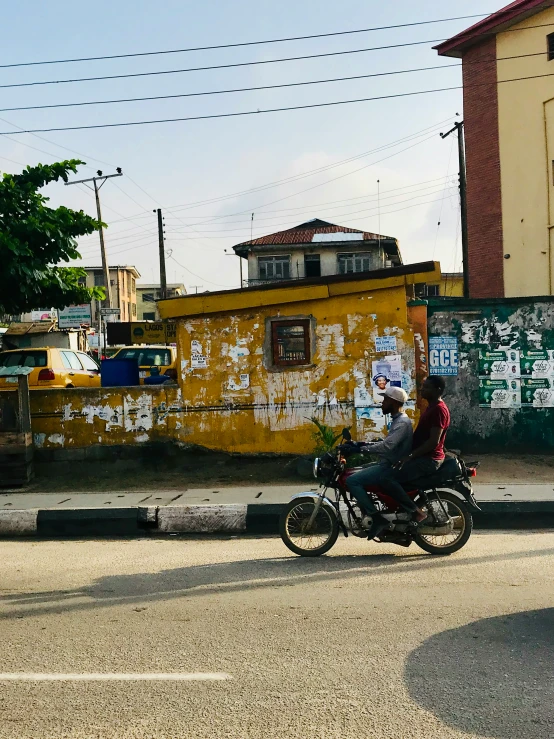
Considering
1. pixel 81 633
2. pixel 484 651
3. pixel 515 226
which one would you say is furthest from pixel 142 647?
pixel 515 226

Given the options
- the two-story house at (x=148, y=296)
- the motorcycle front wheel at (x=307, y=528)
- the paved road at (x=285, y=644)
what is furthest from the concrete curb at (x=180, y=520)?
the two-story house at (x=148, y=296)

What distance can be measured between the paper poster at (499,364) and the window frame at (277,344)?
2.93 metres

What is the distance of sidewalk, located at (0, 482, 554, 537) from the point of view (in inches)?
372

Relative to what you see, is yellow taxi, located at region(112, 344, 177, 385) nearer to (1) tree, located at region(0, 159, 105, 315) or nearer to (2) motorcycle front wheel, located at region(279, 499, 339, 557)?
(1) tree, located at region(0, 159, 105, 315)

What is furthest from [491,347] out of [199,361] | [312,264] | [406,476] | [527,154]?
[312,264]

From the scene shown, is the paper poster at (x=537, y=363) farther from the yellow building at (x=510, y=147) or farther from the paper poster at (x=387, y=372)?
the yellow building at (x=510, y=147)

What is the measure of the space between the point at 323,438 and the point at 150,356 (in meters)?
10.0

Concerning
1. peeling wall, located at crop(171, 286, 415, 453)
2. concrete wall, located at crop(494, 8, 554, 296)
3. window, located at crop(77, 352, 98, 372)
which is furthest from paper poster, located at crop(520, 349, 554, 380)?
concrete wall, located at crop(494, 8, 554, 296)

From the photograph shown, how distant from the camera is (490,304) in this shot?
508 inches

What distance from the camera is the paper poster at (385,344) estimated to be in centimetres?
1233

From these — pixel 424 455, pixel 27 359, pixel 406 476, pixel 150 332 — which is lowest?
pixel 406 476

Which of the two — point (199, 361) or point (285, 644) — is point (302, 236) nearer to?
point (199, 361)

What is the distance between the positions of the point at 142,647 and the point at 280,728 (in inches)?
59.9

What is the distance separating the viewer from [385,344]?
12.3 m
